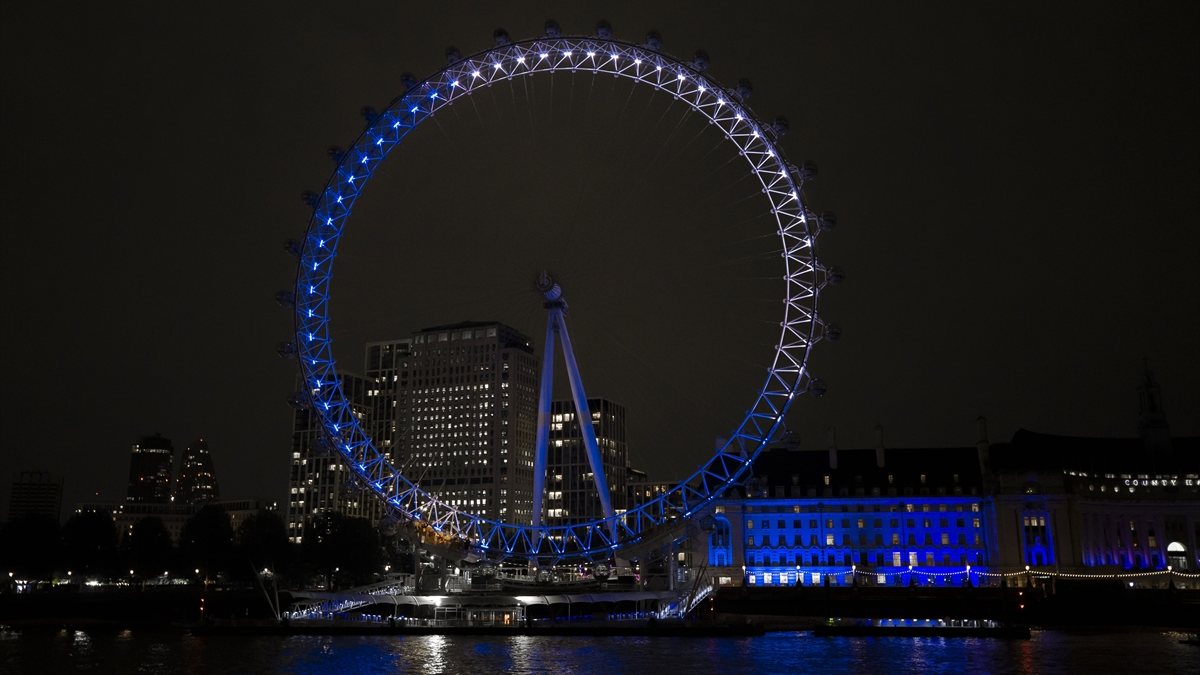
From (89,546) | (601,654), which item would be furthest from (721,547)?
(89,546)

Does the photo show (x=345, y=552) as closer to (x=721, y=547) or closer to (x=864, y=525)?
(x=721, y=547)

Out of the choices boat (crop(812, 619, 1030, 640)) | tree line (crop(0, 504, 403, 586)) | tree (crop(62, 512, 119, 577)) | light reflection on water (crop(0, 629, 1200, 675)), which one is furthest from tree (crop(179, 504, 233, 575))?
boat (crop(812, 619, 1030, 640))

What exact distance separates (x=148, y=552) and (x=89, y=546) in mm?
5869

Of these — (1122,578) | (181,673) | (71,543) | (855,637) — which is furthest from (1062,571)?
(71,543)

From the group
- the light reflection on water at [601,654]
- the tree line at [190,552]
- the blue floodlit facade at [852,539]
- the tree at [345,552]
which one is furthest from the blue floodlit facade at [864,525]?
the tree at [345,552]

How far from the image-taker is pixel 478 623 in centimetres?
7381

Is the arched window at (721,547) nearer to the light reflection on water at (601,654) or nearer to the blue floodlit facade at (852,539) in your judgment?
the blue floodlit facade at (852,539)

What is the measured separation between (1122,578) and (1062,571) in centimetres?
517

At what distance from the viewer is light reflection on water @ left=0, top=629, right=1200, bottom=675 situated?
162 ft

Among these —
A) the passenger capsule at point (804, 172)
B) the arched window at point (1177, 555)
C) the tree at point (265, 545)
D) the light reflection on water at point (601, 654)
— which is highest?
the passenger capsule at point (804, 172)

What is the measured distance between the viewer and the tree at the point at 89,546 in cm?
11131

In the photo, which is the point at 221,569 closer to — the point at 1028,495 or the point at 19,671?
the point at 19,671

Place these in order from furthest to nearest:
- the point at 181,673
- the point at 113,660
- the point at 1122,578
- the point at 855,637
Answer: the point at 1122,578, the point at 855,637, the point at 113,660, the point at 181,673

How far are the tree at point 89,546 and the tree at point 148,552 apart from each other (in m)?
1.80
